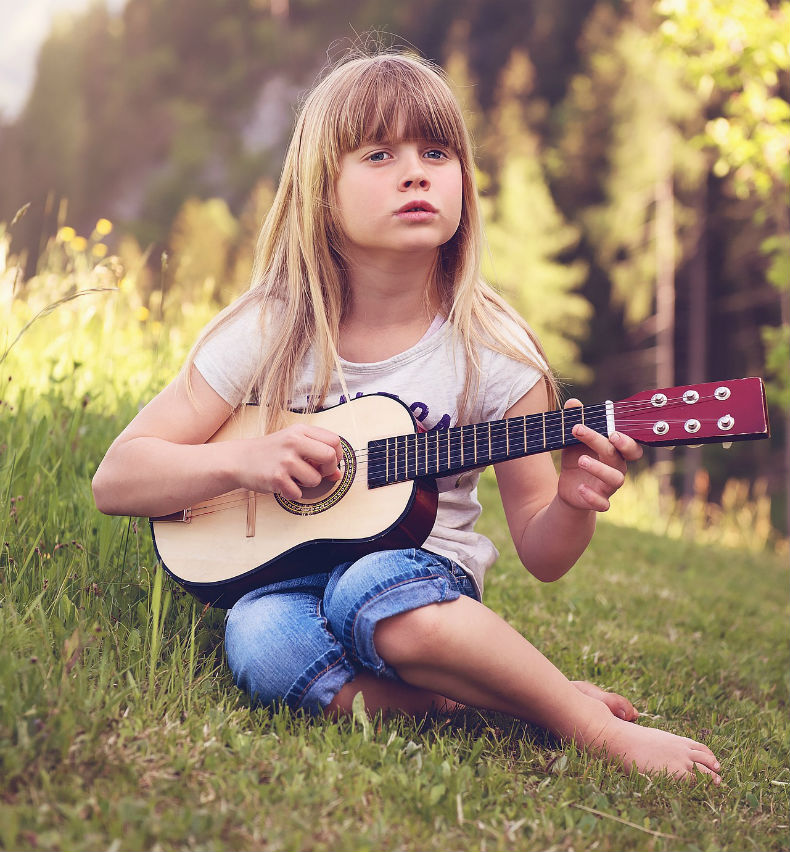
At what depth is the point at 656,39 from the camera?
7.21 m

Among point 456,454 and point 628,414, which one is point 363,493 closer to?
point 456,454

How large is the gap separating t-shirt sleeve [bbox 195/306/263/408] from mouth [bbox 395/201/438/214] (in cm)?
49

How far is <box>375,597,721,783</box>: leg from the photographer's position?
6.13ft

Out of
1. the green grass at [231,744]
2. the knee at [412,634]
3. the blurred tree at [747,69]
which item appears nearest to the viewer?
the green grass at [231,744]

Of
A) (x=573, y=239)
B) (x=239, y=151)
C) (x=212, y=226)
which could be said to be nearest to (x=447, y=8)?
(x=239, y=151)

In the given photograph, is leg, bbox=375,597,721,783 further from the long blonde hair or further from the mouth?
the mouth

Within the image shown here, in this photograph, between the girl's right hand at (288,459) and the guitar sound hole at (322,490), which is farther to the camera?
the guitar sound hole at (322,490)

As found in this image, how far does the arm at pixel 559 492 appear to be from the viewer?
1.89 m

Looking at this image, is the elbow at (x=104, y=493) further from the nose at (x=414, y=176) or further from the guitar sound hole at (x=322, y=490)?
the nose at (x=414, y=176)

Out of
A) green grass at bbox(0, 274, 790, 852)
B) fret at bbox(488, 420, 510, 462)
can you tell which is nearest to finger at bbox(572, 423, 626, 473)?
fret at bbox(488, 420, 510, 462)

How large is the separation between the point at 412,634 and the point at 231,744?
16.7 inches

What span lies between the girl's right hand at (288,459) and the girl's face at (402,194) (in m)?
0.53

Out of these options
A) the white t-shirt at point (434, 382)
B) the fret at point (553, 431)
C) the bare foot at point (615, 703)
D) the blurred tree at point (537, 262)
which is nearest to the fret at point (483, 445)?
the fret at point (553, 431)

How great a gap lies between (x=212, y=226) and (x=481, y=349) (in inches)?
1091
